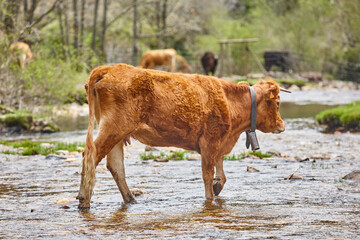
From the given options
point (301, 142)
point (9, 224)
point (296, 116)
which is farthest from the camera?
point (296, 116)

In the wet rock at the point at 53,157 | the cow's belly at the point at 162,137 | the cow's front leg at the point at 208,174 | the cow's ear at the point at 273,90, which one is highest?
the cow's ear at the point at 273,90

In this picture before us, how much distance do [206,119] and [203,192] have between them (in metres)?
1.18

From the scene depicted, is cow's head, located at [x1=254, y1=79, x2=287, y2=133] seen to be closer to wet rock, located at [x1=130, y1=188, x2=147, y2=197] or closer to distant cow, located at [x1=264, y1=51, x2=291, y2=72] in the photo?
wet rock, located at [x1=130, y1=188, x2=147, y2=197]

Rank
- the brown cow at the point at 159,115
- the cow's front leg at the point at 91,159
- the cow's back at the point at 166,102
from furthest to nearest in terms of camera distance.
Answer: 1. the cow's back at the point at 166,102
2. the brown cow at the point at 159,115
3. the cow's front leg at the point at 91,159

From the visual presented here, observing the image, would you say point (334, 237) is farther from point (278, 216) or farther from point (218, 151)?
point (218, 151)

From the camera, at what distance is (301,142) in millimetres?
14867

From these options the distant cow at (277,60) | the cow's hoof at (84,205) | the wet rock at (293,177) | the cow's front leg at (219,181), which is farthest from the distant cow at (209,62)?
the cow's hoof at (84,205)

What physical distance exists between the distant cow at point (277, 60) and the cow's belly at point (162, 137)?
38259 millimetres

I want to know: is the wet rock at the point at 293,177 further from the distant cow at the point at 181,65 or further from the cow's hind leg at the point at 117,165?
the distant cow at the point at 181,65

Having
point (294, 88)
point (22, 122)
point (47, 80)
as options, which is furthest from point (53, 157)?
point (294, 88)

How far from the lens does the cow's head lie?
8438 mm

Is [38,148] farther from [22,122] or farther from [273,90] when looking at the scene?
[273,90]

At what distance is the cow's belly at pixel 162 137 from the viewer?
7160mm

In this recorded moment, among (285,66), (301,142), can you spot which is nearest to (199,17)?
(285,66)
